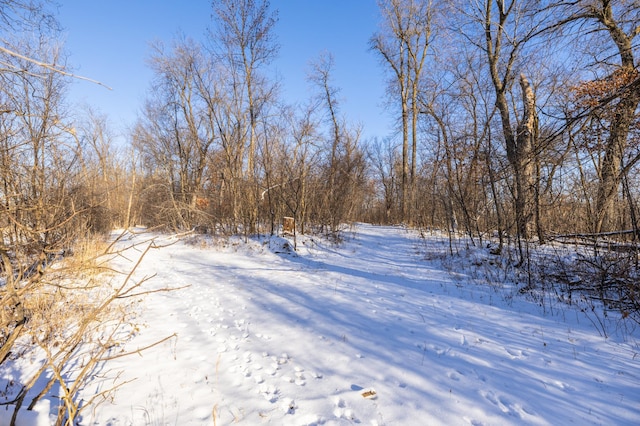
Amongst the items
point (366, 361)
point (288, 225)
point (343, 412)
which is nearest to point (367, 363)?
point (366, 361)

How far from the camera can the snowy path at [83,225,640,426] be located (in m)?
2.42

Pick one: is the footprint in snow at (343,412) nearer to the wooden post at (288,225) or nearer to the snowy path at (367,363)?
the snowy path at (367,363)

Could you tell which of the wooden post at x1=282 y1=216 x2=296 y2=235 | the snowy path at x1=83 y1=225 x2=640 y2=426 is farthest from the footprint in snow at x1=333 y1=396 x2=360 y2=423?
the wooden post at x1=282 y1=216 x2=296 y2=235

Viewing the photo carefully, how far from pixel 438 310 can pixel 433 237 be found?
8476mm

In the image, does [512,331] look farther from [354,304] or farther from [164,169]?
[164,169]

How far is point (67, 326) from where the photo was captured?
4.17 m

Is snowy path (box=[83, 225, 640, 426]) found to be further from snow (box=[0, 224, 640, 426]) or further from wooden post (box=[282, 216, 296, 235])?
wooden post (box=[282, 216, 296, 235])

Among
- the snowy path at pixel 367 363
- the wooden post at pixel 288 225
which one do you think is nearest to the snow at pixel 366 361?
the snowy path at pixel 367 363

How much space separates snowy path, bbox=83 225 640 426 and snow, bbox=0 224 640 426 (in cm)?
2

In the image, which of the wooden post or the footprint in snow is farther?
the wooden post

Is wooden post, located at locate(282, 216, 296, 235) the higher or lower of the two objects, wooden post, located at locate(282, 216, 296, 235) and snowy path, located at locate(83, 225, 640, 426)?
the higher

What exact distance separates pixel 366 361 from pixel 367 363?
Result: 1.6 inches

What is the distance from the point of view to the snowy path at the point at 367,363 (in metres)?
2.42

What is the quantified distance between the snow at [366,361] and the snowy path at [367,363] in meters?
0.02
